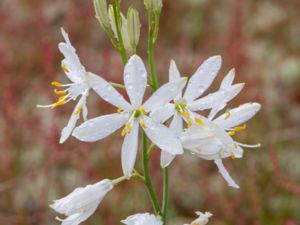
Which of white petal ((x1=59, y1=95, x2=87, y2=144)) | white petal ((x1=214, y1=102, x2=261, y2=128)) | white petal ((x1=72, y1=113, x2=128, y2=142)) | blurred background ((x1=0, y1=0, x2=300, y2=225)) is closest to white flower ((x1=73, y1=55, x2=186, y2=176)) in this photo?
white petal ((x1=72, y1=113, x2=128, y2=142))

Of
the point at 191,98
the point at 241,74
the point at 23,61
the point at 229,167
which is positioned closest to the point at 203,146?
the point at 191,98

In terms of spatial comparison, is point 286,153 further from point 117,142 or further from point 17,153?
point 17,153

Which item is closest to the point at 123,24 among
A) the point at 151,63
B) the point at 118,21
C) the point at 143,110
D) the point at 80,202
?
the point at 118,21

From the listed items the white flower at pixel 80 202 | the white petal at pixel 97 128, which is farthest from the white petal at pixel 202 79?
the white flower at pixel 80 202

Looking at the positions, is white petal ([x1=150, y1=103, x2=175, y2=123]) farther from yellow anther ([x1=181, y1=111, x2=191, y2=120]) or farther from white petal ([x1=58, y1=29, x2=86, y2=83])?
white petal ([x1=58, y1=29, x2=86, y2=83])

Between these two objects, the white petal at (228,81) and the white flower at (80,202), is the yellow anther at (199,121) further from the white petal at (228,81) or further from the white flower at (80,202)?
the white flower at (80,202)
